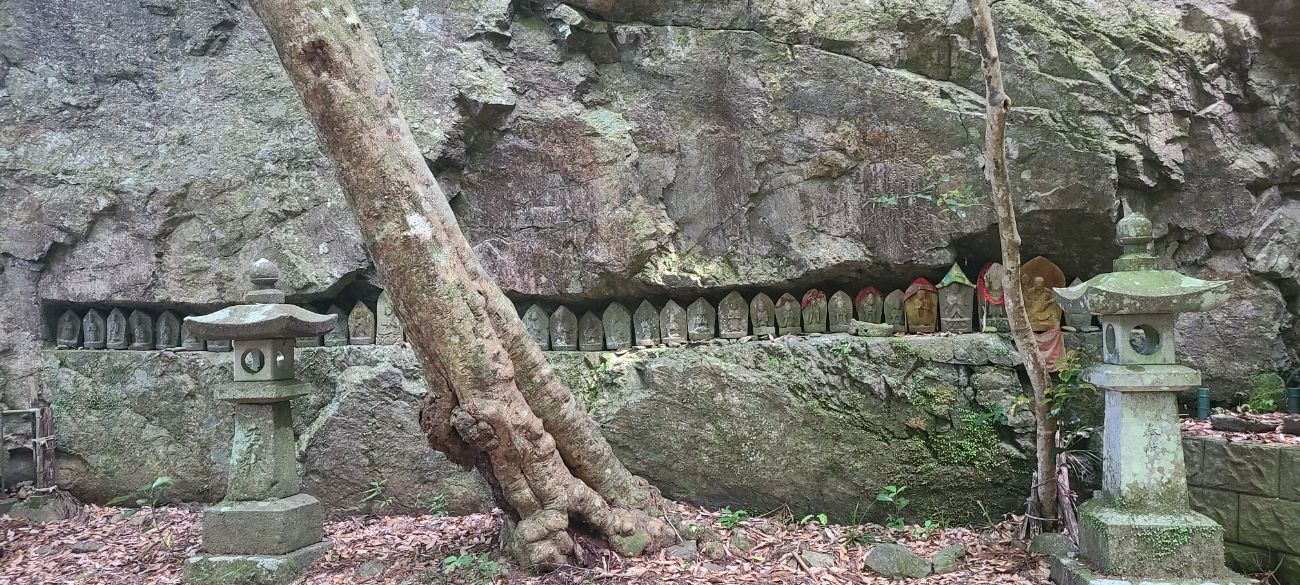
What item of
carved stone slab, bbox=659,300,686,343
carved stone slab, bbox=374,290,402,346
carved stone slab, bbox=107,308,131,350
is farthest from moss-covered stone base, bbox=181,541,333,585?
carved stone slab, bbox=659,300,686,343

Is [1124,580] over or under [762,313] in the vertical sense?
under

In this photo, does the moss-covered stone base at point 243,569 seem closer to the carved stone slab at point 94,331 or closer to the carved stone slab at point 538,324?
the carved stone slab at point 538,324

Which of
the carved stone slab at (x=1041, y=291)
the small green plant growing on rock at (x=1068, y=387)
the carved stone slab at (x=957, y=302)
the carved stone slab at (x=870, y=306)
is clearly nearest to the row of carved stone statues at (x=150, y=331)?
the carved stone slab at (x=870, y=306)

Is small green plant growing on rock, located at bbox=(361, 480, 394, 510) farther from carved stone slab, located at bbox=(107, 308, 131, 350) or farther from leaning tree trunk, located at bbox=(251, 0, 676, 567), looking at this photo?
carved stone slab, located at bbox=(107, 308, 131, 350)

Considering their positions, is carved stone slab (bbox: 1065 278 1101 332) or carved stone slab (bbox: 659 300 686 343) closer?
carved stone slab (bbox: 1065 278 1101 332)

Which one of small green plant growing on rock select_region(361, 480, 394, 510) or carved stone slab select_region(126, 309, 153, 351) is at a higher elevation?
carved stone slab select_region(126, 309, 153, 351)

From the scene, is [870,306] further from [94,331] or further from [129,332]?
[94,331]

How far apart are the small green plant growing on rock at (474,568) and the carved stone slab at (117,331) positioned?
4.72 metres

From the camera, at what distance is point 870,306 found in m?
6.56

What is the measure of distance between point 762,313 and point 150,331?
5.95m

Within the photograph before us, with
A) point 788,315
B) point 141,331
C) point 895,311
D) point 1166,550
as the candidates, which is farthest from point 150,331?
point 1166,550

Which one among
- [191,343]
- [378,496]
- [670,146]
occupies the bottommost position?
[378,496]

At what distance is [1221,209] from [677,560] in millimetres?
5452

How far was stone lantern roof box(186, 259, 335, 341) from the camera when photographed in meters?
5.45
